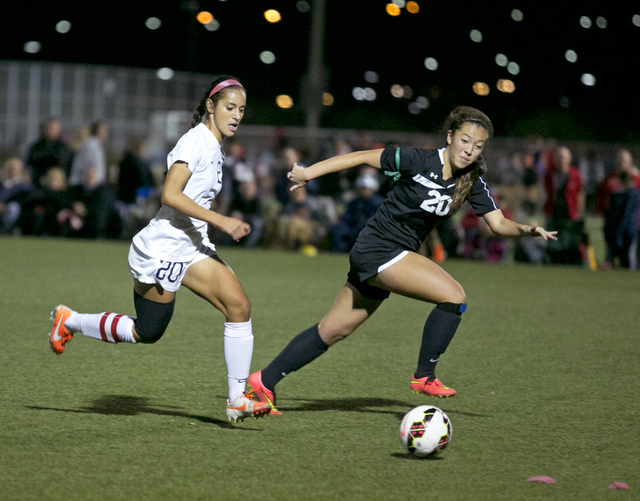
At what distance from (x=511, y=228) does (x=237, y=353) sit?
5.24 feet

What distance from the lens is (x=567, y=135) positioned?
3675 centimetres

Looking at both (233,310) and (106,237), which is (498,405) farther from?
(106,237)

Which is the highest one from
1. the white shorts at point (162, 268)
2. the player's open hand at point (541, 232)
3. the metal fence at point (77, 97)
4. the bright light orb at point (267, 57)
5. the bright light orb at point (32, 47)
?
the bright light orb at point (267, 57)

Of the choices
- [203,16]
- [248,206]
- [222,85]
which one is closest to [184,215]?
[222,85]

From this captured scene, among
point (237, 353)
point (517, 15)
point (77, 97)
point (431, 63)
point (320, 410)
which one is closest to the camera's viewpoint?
point (237, 353)

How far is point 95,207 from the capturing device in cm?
1522

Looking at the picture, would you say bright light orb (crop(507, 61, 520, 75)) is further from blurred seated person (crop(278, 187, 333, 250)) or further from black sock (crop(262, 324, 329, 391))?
black sock (crop(262, 324, 329, 391))

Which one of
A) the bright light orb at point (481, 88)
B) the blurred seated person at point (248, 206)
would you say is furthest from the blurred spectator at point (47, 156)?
the bright light orb at point (481, 88)

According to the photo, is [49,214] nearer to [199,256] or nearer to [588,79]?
[199,256]

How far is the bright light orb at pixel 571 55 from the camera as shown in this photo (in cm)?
2338

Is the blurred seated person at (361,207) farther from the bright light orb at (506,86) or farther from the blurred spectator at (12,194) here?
the bright light orb at (506,86)

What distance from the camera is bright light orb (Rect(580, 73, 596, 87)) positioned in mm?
26812

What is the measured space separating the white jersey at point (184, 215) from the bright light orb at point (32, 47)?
2569 centimetres

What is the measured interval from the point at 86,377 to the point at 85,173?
10.0 metres
